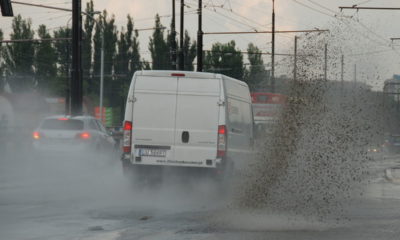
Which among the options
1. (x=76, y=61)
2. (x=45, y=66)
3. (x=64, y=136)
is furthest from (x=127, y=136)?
(x=45, y=66)

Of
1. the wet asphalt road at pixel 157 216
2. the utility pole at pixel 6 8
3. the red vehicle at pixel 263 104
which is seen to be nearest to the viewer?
the wet asphalt road at pixel 157 216

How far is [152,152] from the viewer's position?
16.5 metres

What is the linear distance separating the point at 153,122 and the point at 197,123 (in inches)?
32.6

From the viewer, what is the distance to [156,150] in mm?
16484

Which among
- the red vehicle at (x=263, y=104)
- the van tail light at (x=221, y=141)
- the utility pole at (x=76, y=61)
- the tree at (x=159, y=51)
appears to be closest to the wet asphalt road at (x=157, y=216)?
the van tail light at (x=221, y=141)

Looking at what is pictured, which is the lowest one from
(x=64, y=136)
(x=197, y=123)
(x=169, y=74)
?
(x=64, y=136)

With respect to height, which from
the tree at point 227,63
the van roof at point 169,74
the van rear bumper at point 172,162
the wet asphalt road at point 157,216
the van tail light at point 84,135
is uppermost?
the tree at point 227,63

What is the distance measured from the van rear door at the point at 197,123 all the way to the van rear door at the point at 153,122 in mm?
140

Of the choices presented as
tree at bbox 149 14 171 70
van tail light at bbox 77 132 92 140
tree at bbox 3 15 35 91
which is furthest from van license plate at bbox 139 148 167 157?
tree at bbox 149 14 171 70

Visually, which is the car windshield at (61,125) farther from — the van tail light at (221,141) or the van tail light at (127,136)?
the van tail light at (221,141)

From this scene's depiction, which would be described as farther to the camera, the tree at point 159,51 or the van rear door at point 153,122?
the tree at point 159,51

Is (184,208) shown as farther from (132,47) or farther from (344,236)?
(132,47)

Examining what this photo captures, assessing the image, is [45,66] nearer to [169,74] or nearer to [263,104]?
[263,104]

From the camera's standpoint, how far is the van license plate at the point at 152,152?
1647 centimetres
